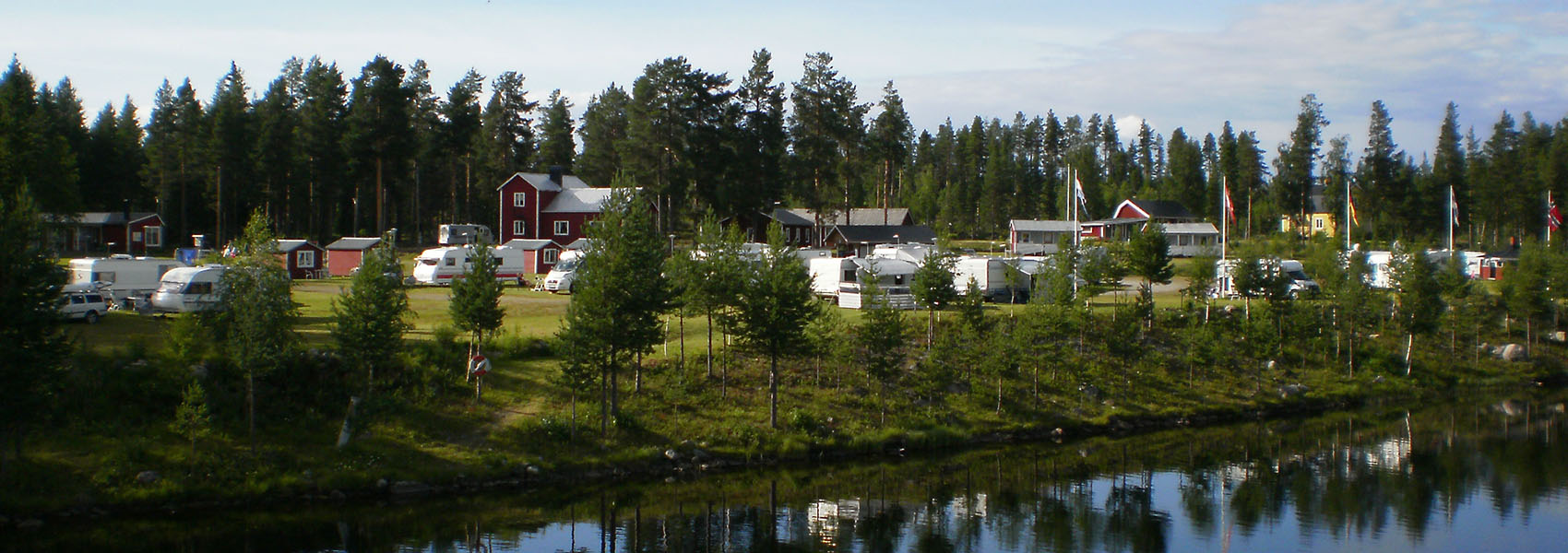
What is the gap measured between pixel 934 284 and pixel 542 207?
3554cm

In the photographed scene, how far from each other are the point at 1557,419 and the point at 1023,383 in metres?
18.5

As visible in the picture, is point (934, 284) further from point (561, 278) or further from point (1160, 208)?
point (1160, 208)

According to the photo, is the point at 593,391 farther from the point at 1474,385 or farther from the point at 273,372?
the point at 1474,385

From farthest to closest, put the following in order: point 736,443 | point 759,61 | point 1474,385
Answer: point 759,61 → point 1474,385 → point 736,443

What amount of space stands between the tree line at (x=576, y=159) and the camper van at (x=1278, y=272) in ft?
62.0

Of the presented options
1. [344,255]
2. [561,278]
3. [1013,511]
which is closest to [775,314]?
[1013,511]

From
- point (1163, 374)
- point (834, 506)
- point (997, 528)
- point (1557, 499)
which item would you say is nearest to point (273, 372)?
point (834, 506)

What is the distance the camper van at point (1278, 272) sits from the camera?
43188 mm

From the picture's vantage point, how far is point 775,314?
3003cm

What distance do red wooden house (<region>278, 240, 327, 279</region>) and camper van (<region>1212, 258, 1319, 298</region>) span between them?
4141cm

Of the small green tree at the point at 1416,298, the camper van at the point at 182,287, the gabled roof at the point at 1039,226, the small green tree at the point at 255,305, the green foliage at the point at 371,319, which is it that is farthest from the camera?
the gabled roof at the point at 1039,226

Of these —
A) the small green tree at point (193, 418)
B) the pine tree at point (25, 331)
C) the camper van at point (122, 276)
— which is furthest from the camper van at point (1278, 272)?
the camper van at point (122, 276)

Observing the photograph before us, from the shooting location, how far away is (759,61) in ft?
200

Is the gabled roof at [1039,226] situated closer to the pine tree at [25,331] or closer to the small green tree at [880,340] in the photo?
the small green tree at [880,340]
